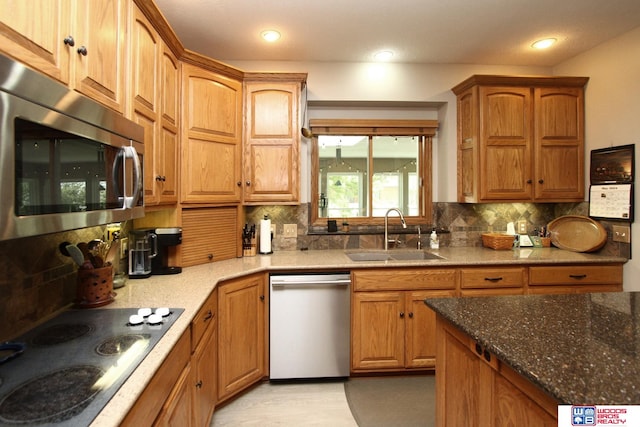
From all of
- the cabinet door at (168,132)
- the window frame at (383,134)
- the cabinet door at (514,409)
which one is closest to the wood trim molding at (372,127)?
the window frame at (383,134)

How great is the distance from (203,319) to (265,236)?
1.21 m

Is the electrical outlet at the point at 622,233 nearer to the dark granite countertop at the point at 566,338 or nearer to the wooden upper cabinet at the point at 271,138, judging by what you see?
the dark granite countertop at the point at 566,338

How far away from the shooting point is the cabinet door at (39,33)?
839mm

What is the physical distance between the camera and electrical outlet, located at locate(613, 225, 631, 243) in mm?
2611

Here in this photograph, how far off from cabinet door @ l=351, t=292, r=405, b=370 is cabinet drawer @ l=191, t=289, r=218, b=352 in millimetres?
1044

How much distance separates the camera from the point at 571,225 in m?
3.09

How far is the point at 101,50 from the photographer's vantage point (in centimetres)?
131

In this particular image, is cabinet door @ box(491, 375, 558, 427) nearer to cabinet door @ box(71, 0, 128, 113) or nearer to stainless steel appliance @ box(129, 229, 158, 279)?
cabinet door @ box(71, 0, 128, 113)

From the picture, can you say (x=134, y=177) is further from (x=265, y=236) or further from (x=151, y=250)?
(x=265, y=236)

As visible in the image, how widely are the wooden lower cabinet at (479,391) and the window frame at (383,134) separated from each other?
185 cm

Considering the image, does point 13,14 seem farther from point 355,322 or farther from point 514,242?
point 514,242

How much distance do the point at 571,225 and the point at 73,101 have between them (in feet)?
12.3

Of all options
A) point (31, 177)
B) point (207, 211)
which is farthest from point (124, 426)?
point (207, 211)
